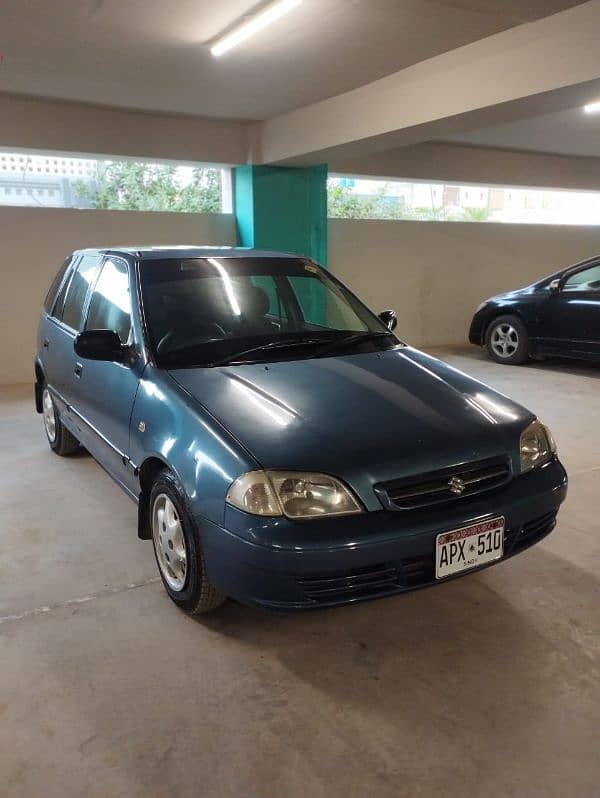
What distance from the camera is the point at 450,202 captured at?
414 inches

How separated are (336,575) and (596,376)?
6.35 meters

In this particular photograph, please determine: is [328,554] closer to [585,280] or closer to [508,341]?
[585,280]

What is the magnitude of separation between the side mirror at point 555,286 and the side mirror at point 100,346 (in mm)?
6196

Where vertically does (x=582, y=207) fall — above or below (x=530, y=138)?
below

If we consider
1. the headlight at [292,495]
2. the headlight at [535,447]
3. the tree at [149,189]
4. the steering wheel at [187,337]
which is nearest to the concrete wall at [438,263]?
the tree at [149,189]

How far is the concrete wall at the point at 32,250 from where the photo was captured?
7375mm

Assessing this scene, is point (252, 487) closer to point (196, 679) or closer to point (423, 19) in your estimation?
point (196, 679)

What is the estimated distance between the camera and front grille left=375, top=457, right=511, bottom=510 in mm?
2211

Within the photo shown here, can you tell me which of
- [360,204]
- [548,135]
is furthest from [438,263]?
[548,135]

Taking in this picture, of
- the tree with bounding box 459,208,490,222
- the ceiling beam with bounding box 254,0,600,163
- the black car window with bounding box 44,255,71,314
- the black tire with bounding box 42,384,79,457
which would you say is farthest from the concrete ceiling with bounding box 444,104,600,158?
the black tire with bounding box 42,384,79,457

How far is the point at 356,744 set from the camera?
1957 millimetres

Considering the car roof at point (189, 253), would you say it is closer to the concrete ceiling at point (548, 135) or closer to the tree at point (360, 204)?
the tree at point (360, 204)

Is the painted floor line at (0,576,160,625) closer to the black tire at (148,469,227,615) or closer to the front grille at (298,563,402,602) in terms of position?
the black tire at (148,469,227,615)

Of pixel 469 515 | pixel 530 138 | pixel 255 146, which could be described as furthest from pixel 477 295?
pixel 469 515
